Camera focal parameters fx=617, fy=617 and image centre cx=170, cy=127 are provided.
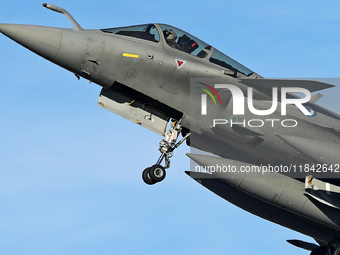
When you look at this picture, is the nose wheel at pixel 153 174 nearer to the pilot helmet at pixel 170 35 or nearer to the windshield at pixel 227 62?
the windshield at pixel 227 62

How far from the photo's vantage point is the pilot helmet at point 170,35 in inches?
677

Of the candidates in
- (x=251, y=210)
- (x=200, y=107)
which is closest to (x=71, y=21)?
(x=200, y=107)

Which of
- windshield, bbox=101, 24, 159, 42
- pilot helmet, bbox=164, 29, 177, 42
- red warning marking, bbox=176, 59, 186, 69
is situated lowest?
red warning marking, bbox=176, 59, 186, 69

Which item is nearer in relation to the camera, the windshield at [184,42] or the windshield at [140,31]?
the windshield at [140,31]

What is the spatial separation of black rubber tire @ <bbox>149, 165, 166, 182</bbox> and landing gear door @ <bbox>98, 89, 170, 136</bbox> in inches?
40.3

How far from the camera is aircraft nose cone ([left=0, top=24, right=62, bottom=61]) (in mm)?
15277

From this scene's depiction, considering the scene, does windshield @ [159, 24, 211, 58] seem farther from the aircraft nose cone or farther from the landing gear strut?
the aircraft nose cone

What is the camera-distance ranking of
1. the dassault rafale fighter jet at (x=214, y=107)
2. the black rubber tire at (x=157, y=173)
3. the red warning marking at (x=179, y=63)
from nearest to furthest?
the dassault rafale fighter jet at (x=214, y=107)
the black rubber tire at (x=157, y=173)
the red warning marking at (x=179, y=63)

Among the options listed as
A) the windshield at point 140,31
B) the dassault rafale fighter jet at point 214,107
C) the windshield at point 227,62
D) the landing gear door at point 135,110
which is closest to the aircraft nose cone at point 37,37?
the dassault rafale fighter jet at point 214,107

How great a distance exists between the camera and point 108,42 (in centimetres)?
1622

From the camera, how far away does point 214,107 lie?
17.2 m

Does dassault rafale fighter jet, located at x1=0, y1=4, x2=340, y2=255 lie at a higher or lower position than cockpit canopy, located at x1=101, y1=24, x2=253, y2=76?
lower

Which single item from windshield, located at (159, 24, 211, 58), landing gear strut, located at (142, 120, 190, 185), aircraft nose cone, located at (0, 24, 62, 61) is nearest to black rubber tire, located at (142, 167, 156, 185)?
landing gear strut, located at (142, 120, 190, 185)

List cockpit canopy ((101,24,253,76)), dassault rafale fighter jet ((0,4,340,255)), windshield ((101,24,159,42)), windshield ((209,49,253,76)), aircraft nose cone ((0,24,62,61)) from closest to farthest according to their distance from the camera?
aircraft nose cone ((0,24,62,61)) < dassault rafale fighter jet ((0,4,340,255)) < windshield ((101,24,159,42)) < cockpit canopy ((101,24,253,76)) < windshield ((209,49,253,76))
